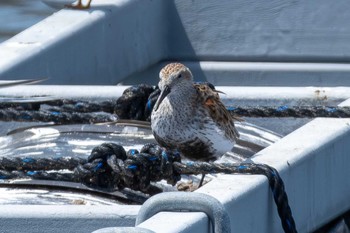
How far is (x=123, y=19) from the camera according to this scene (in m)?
6.95

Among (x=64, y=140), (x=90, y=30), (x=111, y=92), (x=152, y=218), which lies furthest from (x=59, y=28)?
(x=152, y=218)

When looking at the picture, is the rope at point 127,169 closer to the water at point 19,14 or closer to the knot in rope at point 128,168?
the knot in rope at point 128,168

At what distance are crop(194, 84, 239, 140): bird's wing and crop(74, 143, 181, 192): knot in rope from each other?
1.44 ft

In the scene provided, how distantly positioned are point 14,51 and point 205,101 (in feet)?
5.82

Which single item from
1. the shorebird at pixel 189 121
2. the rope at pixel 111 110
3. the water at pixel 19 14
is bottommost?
the water at pixel 19 14

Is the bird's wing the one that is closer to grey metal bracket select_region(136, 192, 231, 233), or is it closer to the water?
grey metal bracket select_region(136, 192, 231, 233)

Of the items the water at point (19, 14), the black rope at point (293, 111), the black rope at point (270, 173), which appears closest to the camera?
the black rope at point (270, 173)

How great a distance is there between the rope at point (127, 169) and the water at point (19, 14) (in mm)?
7400

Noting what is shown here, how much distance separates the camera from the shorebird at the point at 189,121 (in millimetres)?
4320

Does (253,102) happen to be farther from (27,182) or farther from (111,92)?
(27,182)

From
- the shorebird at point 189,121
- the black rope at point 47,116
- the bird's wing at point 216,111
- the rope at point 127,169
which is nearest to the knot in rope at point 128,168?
the rope at point 127,169

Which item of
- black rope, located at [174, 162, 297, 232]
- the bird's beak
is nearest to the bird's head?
the bird's beak

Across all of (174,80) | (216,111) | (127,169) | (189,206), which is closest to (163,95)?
(174,80)

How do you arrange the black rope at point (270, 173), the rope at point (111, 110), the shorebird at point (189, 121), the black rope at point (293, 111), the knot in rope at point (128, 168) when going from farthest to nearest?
the rope at point (111, 110) < the black rope at point (293, 111) < the shorebird at point (189, 121) < the knot in rope at point (128, 168) < the black rope at point (270, 173)
